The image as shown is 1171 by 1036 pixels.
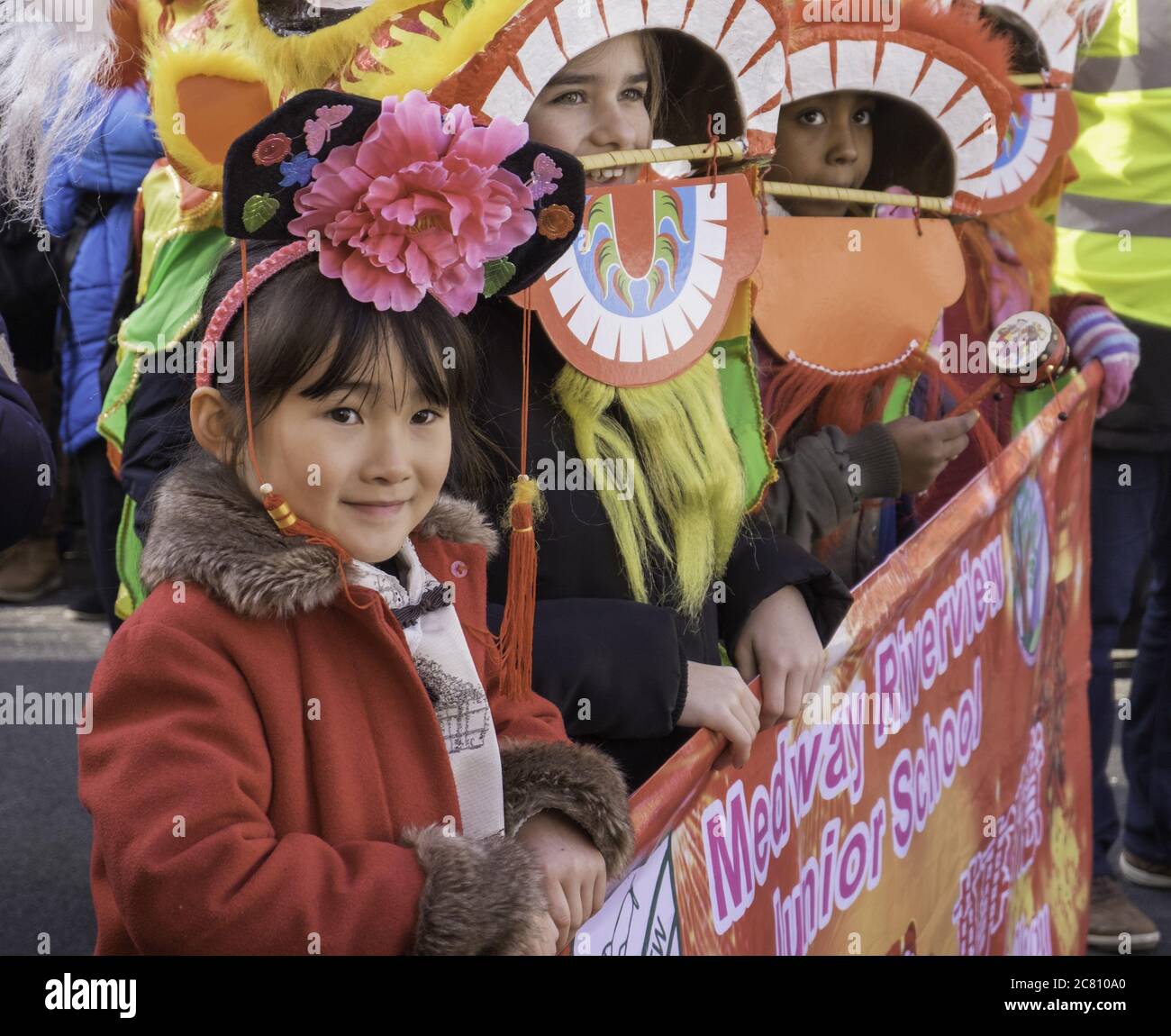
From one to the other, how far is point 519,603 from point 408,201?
0.44 m

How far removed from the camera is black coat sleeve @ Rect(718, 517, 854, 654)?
1967 mm

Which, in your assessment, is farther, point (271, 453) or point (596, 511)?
point (596, 511)

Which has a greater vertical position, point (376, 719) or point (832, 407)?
point (832, 407)

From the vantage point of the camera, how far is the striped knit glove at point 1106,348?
3.19 m

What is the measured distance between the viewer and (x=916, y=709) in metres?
2.25

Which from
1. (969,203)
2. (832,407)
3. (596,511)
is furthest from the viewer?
(969,203)

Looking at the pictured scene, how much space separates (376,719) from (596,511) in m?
0.54

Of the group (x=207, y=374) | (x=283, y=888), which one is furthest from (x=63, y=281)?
(x=283, y=888)

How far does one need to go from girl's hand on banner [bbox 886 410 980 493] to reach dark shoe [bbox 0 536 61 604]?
152 inches

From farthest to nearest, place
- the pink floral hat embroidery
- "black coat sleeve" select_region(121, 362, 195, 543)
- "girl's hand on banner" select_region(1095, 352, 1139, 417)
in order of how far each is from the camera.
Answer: "girl's hand on banner" select_region(1095, 352, 1139, 417)
"black coat sleeve" select_region(121, 362, 195, 543)
the pink floral hat embroidery

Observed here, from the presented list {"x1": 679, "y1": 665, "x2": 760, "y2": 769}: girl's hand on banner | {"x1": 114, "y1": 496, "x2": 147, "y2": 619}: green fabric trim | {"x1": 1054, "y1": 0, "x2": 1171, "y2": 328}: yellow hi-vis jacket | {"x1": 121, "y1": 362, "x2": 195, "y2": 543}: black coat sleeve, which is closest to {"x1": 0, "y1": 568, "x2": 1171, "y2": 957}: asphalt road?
{"x1": 114, "y1": 496, "x2": 147, "y2": 619}: green fabric trim

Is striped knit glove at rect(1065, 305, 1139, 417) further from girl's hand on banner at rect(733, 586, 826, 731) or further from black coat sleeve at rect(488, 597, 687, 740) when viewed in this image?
black coat sleeve at rect(488, 597, 687, 740)

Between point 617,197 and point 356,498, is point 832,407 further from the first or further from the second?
point 356,498

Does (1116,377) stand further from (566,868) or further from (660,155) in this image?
(566,868)
